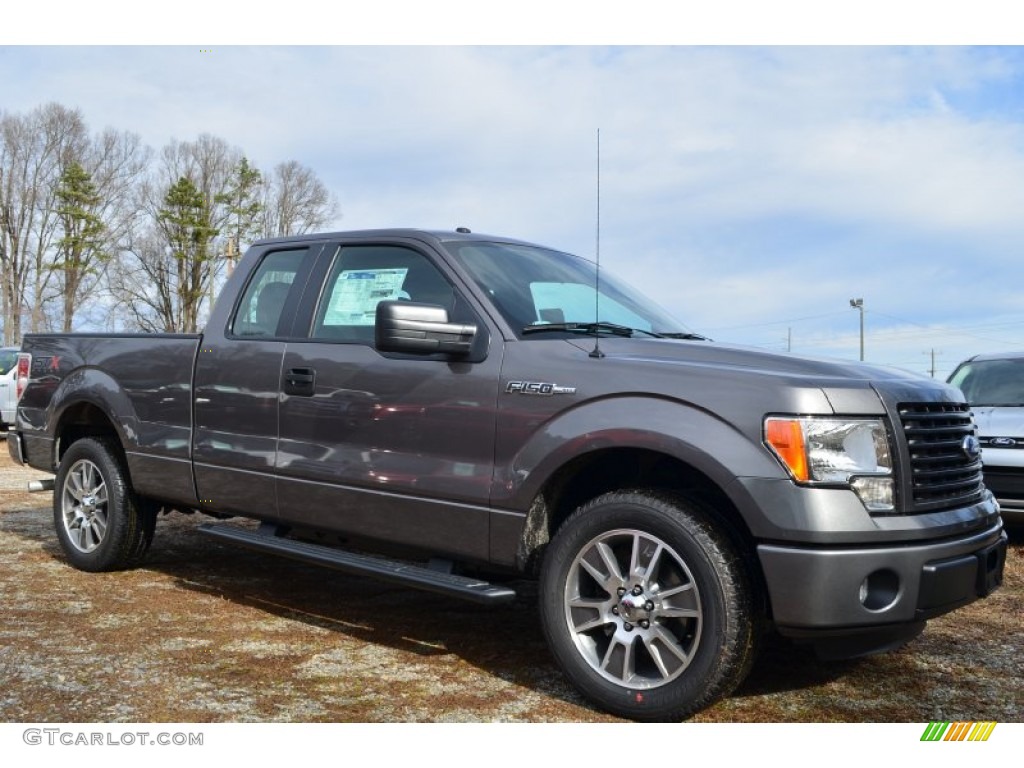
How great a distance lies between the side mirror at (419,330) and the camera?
3.99 metres

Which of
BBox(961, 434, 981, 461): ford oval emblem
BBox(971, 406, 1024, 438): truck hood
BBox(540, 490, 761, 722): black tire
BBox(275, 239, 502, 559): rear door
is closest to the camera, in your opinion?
BBox(540, 490, 761, 722): black tire

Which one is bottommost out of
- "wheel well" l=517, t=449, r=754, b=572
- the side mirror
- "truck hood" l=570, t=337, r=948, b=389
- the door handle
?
"wheel well" l=517, t=449, r=754, b=572

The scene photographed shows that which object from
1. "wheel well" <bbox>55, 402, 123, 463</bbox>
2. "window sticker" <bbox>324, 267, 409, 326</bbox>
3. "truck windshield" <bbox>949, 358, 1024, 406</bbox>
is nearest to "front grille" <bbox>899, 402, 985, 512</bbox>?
"window sticker" <bbox>324, 267, 409, 326</bbox>

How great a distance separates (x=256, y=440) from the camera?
16.4 ft

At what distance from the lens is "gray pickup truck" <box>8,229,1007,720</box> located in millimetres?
3369

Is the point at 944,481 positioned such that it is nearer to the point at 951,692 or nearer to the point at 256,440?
the point at 951,692

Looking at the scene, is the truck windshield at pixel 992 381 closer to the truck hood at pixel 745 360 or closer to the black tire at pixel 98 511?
the truck hood at pixel 745 360

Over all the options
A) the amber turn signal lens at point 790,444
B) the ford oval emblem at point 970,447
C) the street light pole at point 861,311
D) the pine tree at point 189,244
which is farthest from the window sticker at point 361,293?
the street light pole at point 861,311

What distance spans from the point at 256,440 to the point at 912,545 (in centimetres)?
316

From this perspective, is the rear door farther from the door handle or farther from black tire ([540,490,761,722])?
black tire ([540,490,761,722])

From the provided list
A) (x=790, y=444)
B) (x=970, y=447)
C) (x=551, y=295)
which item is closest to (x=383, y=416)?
(x=551, y=295)

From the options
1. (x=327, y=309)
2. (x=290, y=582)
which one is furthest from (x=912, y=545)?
(x=290, y=582)
